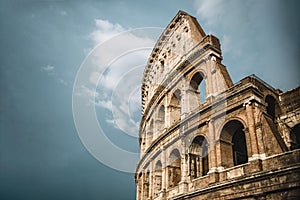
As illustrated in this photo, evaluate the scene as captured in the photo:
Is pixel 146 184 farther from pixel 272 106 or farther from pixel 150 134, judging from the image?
pixel 272 106

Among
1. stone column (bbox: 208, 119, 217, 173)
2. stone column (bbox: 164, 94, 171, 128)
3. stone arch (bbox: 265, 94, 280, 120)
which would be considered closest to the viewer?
stone column (bbox: 208, 119, 217, 173)

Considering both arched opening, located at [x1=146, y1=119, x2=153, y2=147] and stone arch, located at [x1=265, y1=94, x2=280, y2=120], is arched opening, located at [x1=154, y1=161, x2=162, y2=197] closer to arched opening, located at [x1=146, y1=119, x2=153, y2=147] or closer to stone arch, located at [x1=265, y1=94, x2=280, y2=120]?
arched opening, located at [x1=146, y1=119, x2=153, y2=147]

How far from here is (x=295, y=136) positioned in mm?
12922

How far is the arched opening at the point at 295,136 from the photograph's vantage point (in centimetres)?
1272

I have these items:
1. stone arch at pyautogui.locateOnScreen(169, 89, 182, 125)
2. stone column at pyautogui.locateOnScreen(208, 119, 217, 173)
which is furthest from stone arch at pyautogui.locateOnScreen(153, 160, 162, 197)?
stone column at pyautogui.locateOnScreen(208, 119, 217, 173)

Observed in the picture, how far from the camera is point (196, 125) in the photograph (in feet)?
45.5

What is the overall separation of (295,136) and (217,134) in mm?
3773

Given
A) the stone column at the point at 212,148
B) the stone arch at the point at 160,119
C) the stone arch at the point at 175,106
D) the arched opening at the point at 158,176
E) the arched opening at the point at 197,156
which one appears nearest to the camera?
the stone column at the point at 212,148

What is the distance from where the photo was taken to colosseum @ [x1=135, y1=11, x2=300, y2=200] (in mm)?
10216

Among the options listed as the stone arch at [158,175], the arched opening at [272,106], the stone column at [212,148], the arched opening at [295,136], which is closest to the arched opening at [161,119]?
the stone arch at [158,175]

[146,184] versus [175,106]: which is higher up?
[175,106]

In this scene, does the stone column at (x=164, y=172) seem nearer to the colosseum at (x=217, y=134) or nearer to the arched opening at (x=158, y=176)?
the colosseum at (x=217, y=134)

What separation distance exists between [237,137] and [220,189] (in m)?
4.30

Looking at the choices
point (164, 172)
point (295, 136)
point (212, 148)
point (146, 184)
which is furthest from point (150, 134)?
point (295, 136)
